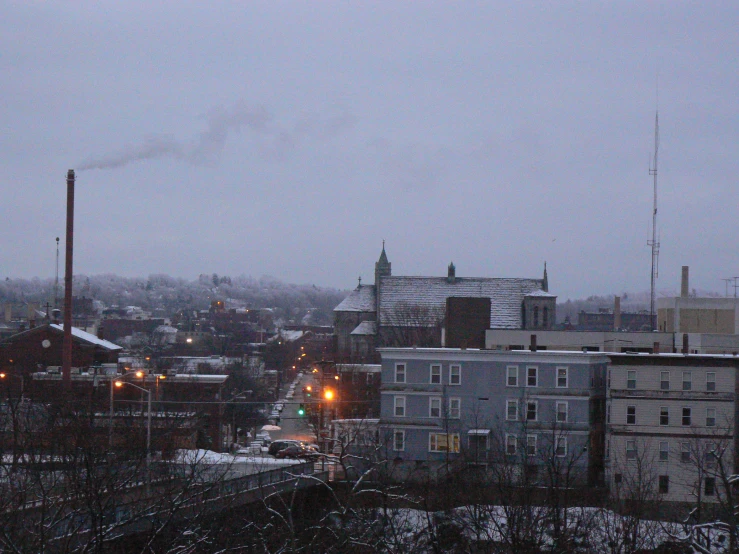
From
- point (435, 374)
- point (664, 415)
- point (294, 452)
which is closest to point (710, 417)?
point (664, 415)

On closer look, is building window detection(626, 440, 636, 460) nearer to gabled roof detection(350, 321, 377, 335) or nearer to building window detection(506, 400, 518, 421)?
building window detection(506, 400, 518, 421)

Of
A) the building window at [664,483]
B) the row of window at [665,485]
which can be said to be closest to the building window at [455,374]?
the row of window at [665,485]

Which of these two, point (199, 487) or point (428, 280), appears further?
point (428, 280)

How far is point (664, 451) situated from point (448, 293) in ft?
169

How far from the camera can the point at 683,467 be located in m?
31.8

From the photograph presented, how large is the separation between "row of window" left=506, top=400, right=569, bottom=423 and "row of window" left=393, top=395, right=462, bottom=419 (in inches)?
66.2

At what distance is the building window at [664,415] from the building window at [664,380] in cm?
66

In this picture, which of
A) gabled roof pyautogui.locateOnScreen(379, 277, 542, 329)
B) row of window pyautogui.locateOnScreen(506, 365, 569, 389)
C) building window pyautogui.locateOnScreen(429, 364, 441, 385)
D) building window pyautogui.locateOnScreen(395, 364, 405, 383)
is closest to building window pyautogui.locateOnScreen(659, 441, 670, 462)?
row of window pyautogui.locateOnScreen(506, 365, 569, 389)

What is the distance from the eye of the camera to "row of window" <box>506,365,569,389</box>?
1344 inches

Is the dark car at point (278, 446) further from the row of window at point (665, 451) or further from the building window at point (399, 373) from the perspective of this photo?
the row of window at point (665, 451)

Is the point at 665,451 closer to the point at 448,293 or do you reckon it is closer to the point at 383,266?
the point at 448,293

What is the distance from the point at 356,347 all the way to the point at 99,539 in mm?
71534

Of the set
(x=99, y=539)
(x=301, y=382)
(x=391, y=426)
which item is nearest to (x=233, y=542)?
(x=99, y=539)

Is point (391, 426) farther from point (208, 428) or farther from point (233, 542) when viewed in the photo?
point (233, 542)
